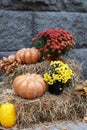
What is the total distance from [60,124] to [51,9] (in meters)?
2.08

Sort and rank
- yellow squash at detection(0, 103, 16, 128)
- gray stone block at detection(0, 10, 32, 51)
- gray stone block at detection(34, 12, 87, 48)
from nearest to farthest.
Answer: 1. yellow squash at detection(0, 103, 16, 128)
2. gray stone block at detection(0, 10, 32, 51)
3. gray stone block at detection(34, 12, 87, 48)

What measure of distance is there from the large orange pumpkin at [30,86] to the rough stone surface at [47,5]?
143cm

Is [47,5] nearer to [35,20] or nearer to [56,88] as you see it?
[35,20]

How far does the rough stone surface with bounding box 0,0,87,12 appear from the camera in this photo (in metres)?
4.77

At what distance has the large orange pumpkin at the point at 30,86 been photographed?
12.0 feet

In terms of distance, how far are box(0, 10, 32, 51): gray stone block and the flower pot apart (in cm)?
125

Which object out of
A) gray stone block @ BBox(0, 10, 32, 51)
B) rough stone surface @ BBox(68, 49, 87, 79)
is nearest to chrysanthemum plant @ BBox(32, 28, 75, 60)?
gray stone block @ BBox(0, 10, 32, 51)

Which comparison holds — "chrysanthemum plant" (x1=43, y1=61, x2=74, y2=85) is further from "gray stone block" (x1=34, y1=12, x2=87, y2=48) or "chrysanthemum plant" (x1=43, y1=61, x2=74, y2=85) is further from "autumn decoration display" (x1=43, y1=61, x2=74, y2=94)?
"gray stone block" (x1=34, y1=12, x2=87, y2=48)

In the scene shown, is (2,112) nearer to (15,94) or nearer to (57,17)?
(15,94)

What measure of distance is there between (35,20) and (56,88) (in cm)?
149

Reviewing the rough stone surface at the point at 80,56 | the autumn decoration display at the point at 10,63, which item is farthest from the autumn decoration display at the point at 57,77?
the rough stone surface at the point at 80,56

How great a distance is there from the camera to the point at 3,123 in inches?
142

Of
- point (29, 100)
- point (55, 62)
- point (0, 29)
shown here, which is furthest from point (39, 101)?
point (0, 29)

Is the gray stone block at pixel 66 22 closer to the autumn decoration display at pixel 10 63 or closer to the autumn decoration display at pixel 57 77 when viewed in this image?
the autumn decoration display at pixel 10 63
